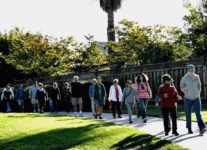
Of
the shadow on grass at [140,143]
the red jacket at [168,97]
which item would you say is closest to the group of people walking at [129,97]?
the red jacket at [168,97]

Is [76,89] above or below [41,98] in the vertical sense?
above

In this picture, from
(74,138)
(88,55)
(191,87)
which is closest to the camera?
(74,138)

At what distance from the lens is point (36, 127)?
14.8 m

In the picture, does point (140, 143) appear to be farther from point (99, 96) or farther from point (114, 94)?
point (114, 94)

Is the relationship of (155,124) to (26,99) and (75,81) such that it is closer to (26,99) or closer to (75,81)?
(75,81)

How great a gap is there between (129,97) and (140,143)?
18.5 feet

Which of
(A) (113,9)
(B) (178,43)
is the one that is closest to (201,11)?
(B) (178,43)

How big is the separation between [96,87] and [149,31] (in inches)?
512

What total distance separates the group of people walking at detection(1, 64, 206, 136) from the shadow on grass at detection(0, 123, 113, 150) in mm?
2190

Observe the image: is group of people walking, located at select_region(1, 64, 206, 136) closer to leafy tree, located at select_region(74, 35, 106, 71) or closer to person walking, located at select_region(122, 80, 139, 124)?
person walking, located at select_region(122, 80, 139, 124)

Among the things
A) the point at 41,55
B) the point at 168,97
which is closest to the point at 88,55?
the point at 41,55

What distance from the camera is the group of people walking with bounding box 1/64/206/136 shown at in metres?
12.9

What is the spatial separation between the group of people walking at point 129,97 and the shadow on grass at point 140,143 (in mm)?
1074

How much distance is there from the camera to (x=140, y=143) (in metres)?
11.3
